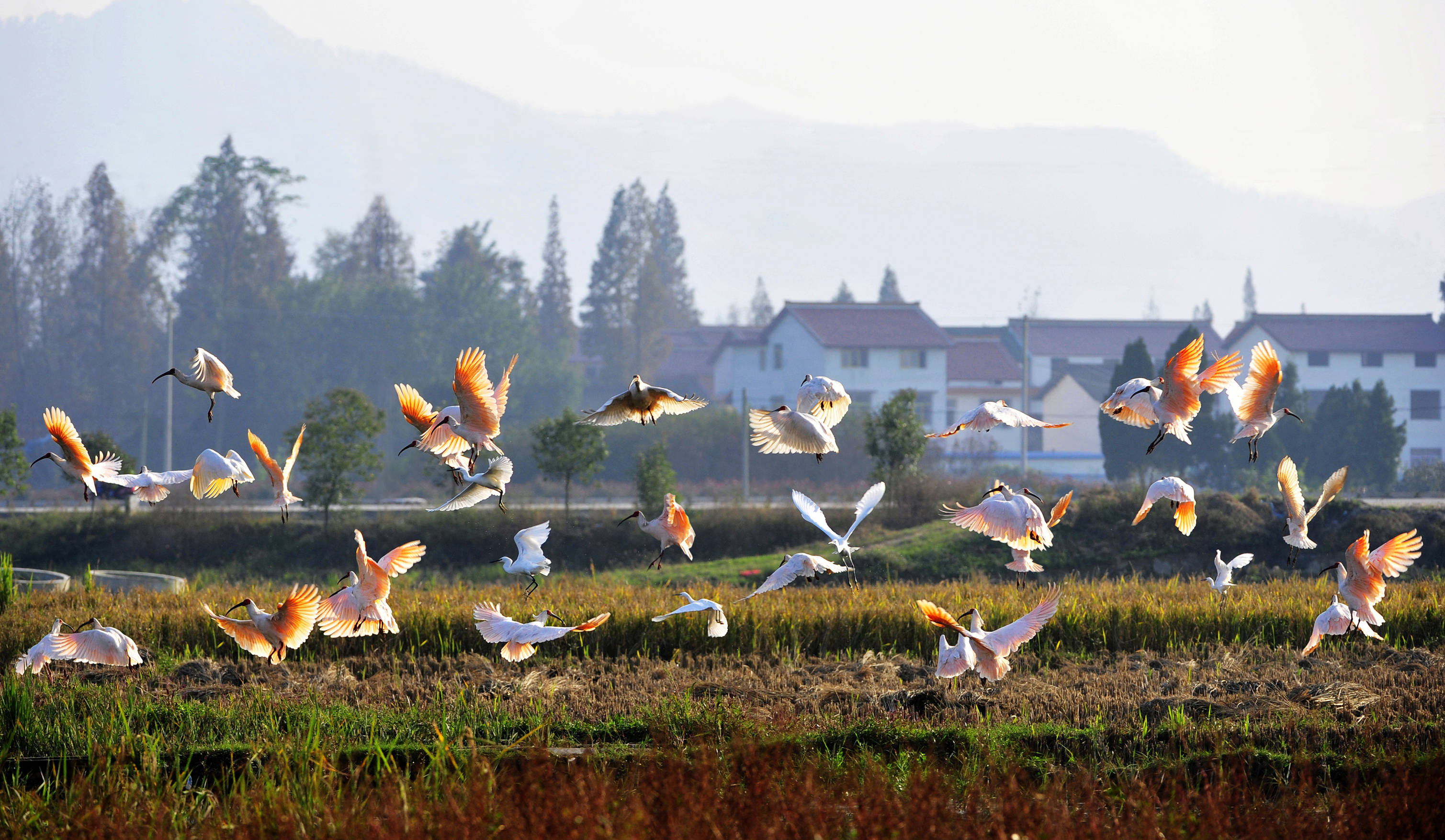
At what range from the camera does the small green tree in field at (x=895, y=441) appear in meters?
18.3

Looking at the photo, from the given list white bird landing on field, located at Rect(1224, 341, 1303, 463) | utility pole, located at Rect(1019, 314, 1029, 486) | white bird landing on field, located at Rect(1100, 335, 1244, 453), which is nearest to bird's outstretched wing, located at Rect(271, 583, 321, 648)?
white bird landing on field, located at Rect(1100, 335, 1244, 453)

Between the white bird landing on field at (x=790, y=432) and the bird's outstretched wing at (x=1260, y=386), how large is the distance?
6.11 ft

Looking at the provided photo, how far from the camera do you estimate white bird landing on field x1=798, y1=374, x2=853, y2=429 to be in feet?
18.5

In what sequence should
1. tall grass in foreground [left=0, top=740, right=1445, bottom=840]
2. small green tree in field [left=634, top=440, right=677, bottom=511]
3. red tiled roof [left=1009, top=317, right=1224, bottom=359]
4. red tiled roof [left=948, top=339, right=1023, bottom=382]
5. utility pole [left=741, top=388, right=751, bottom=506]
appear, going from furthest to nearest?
red tiled roof [left=1009, top=317, right=1224, bottom=359] < red tiled roof [left=948, top=339, right=1023, bottom=382] < utility pole [left=741, top=388, right=751, bottom=506] < small green tree in field [left=634, top=440, right=677, bottom=511] < tall grass in foreground [left=0, top=740, right=1445, bottom=840]

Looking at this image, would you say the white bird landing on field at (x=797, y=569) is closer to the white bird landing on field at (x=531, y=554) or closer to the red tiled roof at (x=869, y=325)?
the white bird landing on field at (x=531, y=554)

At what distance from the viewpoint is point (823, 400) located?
5656 mm

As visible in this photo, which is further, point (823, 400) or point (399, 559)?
point (399, 559)

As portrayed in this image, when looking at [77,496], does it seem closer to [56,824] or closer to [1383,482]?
[56,824]

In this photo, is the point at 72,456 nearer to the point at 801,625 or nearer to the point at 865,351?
the point at 801,625

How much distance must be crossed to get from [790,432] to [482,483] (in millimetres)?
1468

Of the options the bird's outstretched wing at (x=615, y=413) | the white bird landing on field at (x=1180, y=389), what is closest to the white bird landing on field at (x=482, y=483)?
the bird's outstretched wing at (x=615, y=413)

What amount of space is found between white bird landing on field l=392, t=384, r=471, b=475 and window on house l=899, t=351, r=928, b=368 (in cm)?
3527

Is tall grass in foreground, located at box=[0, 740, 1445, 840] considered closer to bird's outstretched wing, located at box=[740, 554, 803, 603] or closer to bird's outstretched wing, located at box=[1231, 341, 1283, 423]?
bird's outstretched wing, located at box=[740, 554, 803, 603]

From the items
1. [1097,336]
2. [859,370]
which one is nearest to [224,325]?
[859,370]
